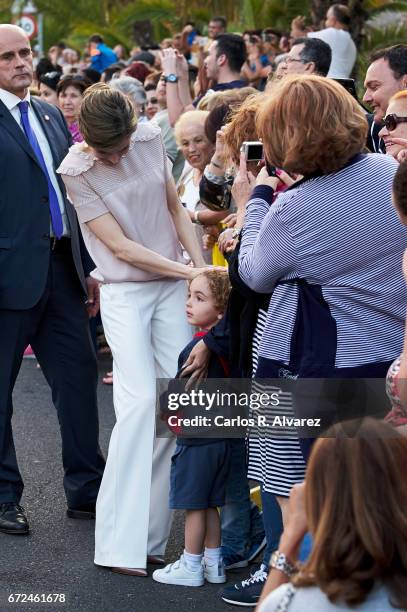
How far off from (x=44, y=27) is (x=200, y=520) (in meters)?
24.6

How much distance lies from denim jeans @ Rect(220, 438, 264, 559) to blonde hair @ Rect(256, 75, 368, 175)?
5.38 feet

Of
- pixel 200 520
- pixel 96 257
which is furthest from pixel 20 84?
pixel 200 520

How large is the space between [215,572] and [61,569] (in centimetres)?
70

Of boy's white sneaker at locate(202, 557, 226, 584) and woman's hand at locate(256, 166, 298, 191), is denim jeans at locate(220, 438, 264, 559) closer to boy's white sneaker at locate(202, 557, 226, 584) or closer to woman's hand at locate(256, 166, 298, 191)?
boy's white sneaker at locate(202, 557, 226, 584)

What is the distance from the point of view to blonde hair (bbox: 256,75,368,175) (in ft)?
12.1

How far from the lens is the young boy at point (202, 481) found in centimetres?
468

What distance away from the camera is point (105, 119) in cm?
483

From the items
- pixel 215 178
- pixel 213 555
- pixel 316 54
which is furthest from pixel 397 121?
pixel 316 54

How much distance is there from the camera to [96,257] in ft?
16.9

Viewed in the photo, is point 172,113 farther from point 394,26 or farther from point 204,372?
point 394,26

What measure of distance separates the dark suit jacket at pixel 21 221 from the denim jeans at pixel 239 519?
1334 millimetres

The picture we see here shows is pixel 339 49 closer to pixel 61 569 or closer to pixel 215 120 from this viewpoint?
pixel 215 120

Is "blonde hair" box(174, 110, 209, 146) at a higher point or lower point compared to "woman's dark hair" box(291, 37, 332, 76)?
lower

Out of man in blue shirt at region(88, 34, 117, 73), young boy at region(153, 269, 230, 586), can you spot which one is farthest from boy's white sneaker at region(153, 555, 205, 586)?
man in blue shirt at region(88, 34, 117, 73)
